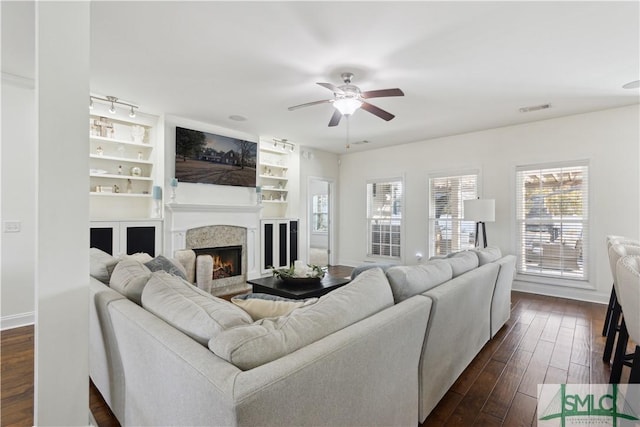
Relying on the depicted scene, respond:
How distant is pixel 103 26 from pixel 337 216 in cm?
562

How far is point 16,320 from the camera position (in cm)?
330

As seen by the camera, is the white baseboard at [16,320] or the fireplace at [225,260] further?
the fireplace at [225,260]

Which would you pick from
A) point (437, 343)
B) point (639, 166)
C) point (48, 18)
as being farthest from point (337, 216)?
point (48, 18)

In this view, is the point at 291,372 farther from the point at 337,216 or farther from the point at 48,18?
the point at 337,216

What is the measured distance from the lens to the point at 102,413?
1.90m

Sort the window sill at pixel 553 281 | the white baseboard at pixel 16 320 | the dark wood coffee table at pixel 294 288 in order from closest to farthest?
the dark wood coffee table at pixel 294 288
the white baseboard at pixel 16 320
the window sill at pixel 553 281

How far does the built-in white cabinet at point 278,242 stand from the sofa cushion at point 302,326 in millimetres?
4258

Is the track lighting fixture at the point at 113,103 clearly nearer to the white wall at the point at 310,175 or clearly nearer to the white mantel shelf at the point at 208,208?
the white mantel shelf at the point at 208,208

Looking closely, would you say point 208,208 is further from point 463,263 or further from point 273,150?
point 463,263

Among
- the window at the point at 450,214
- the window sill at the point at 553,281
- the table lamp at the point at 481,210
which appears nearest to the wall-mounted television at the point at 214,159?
the window at the point at 450,214

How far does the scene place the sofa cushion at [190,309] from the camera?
1.18m

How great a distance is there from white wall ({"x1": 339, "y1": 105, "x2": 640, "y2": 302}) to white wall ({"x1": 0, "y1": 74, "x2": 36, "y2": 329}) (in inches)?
214

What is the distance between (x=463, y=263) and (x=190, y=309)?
82.2 inches

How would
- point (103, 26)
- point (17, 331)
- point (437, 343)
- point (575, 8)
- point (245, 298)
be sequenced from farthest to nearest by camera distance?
1. point (17, 331)
2. point (103, 26)
3. point (575, 8)
4. point (437, 343)
5. point (245, 298)
